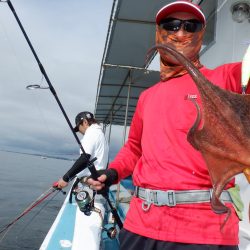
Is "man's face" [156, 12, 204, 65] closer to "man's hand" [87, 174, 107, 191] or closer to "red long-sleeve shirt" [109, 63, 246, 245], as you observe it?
"red long-sleeve shirt" [109, 63, 246, 245]

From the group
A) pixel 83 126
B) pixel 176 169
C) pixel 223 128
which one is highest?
pixel 83 126

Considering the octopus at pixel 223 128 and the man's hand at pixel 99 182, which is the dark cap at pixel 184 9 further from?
the man's hand at pixel 99 182

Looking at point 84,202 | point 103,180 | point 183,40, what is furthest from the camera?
point 84,202

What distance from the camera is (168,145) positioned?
2076 mm

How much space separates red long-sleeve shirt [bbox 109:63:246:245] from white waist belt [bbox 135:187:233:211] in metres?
0.03

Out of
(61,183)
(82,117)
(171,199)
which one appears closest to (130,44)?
(82,117)

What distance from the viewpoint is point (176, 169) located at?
1.99m

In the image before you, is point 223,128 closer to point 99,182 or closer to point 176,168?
point 176,168

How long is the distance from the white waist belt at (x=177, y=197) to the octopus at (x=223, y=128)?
524 mm

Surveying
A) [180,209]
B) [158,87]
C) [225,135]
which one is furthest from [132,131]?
[225,135]

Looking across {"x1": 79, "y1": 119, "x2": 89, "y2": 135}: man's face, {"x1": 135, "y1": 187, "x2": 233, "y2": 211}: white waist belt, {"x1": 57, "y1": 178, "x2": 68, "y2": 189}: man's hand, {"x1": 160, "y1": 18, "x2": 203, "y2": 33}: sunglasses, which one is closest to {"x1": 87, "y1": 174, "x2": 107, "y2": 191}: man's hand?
{"x1": 135, "y1": 187, "x2": 233, "y2": 211}: white waist belt

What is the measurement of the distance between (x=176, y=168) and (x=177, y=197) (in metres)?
Answer: 0.18

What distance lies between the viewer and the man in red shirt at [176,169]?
1.87 m

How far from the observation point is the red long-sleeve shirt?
187 cm
